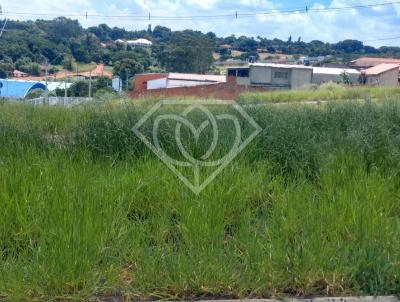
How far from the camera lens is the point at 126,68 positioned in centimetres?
2595

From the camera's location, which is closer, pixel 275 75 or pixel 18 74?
pixel 18 74

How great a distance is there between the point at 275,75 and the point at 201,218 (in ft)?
107

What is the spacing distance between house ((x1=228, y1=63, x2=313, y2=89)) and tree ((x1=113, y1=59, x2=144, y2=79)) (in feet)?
26.6

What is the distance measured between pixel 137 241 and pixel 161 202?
0.69 metres

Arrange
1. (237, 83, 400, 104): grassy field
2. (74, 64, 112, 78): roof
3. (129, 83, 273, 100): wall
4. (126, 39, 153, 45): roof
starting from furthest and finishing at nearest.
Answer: (126, 39, 153, 45): roof → (74, 64, 112, 78): roof → (129, 83, 273, 100): wall → (237, 83, 400, 104): grassy field

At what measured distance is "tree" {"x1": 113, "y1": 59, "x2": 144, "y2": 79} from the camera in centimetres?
2538

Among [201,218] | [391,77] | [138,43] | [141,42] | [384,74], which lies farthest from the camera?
[391,77]

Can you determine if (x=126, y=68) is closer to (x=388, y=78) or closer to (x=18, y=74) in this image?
(x=18, y=74)

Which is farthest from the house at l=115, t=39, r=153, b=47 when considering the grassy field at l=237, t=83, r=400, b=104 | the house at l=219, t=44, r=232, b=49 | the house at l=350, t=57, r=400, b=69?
the house at l=350, t=57, r=400, b=69

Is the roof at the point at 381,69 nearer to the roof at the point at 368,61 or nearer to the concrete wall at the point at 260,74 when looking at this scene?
the roof at the point at 368,61

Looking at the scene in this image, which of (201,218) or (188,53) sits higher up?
(188,53)

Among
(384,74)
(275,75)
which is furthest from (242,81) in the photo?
(384,74)

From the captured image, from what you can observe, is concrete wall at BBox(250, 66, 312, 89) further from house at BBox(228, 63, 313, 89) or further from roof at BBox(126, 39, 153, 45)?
roof at BBox(126, 39, 153, 45)

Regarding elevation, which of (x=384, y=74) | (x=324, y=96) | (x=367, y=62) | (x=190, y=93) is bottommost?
(x=324, y=96)
